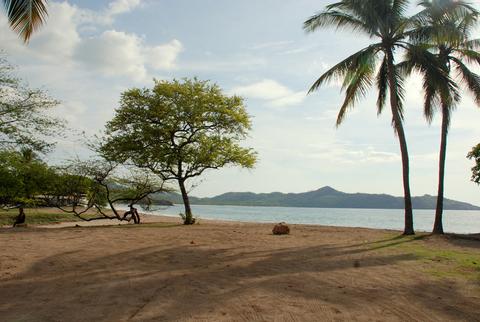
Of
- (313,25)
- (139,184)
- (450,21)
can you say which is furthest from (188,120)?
(450,21)

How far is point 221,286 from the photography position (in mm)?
6914

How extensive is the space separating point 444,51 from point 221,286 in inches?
688

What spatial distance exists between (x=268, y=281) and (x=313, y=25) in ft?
48.8

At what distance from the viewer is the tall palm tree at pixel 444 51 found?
16.6 m

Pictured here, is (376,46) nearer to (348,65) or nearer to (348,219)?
(348,65)

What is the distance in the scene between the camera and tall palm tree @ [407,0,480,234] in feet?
54.3

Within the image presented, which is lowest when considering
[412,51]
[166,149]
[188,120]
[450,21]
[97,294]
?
[97,294]

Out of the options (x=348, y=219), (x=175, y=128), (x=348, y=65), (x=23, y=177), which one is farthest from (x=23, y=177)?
(x=348, y=219)

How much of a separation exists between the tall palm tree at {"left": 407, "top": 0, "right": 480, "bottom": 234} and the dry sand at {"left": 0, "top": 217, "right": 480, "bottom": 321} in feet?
29.7

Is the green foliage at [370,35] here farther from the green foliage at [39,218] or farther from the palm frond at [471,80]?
the green foliage at [39,218]

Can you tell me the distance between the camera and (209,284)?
706 centimetres

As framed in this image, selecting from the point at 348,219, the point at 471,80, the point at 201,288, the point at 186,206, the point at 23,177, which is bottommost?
the point at 348,219

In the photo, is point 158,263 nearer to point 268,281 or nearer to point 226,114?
point 268,281

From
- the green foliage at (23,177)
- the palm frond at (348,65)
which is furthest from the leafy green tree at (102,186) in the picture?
the palm frond at (348,65)
